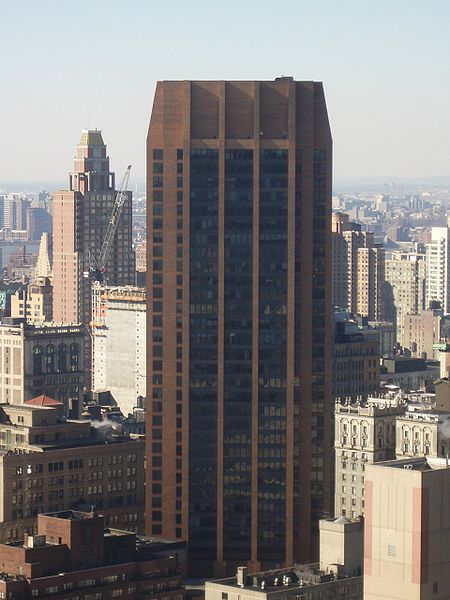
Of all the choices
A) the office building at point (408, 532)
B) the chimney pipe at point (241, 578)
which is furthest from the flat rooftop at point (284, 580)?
the office building at point (408, 532)

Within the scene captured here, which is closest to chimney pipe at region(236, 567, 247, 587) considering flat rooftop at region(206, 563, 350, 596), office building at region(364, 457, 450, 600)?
flat rooftop at region(206, 563, 350, 596)

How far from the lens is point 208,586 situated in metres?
A: 188

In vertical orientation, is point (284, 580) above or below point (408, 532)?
below

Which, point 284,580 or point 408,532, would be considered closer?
point 408,532

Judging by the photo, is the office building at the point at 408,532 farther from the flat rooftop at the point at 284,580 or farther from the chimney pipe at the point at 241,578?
the chimney pipe at the point at 241,578

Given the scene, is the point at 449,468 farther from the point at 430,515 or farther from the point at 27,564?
the point at 27,564

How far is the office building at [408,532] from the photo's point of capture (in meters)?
150

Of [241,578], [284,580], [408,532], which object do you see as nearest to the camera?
[408,532]

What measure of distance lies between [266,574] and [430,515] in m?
43.8

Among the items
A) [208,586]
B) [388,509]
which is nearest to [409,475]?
[388,509]

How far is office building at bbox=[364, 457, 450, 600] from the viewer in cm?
14950

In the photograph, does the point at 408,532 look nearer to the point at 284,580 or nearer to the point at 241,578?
the point at 241,578

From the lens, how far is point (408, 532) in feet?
492

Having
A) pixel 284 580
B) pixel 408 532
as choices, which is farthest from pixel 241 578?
pixel 408 532
